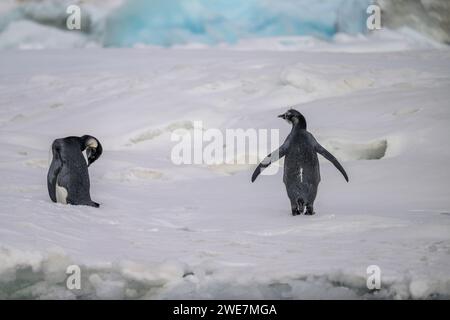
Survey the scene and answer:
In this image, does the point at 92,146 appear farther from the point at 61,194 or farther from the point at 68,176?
the point at 61,194

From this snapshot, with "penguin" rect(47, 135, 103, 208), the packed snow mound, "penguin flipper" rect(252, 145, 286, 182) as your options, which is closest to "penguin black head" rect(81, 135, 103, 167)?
"penguin" rect(47, 135, 103, 208)

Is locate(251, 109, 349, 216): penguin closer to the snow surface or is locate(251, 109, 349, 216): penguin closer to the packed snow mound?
the snow surface

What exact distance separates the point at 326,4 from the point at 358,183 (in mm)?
24524

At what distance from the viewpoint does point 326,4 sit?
30.9 metres

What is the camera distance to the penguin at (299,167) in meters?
6.16

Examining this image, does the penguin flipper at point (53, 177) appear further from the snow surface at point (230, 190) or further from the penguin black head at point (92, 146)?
the penguin black head at point (92, 146)

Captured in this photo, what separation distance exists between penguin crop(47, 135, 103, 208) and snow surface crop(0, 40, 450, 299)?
7.0 inches

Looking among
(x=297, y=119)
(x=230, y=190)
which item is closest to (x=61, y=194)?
(x=230, y=190)

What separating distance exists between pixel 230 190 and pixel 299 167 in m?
1.91

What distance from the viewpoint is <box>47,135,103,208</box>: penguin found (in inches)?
256

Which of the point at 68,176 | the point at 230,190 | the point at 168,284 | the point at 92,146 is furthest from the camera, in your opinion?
the point at 230,190

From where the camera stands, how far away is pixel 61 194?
6.55 metres

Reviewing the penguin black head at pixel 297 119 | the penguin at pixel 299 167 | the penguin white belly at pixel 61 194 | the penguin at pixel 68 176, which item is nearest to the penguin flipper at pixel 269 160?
the penguin at pixel 299 167

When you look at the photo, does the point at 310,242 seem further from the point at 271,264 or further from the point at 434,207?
the point at 434,207
